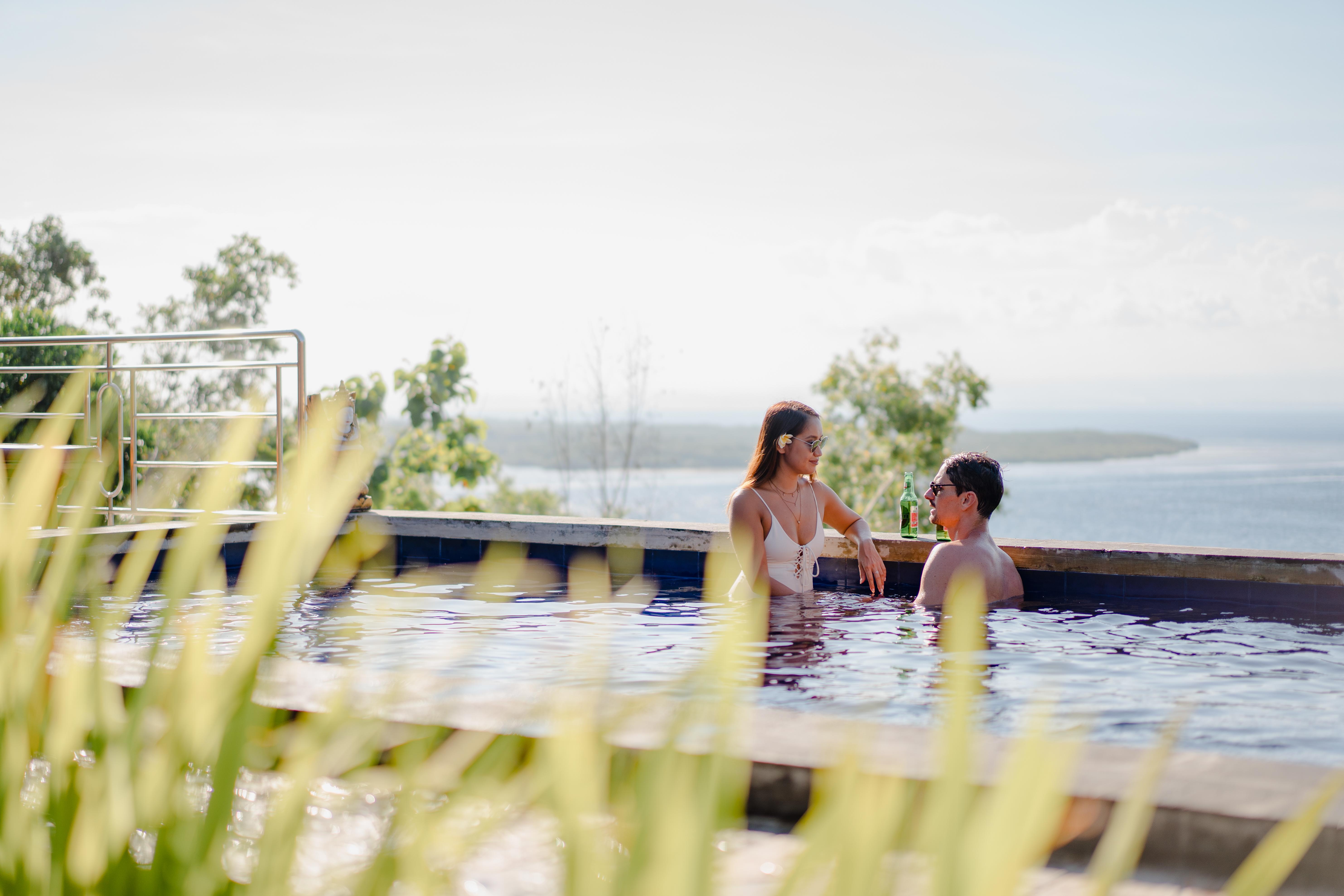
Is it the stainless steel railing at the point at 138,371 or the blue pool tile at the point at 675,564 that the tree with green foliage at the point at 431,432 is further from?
the blue pool tile at the point at 675,564

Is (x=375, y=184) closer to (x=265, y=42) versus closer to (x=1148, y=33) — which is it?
(x=265, y=42)

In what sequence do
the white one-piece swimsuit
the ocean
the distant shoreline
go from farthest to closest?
the ocean → the distant shoreline → the white one-piece swimsuit

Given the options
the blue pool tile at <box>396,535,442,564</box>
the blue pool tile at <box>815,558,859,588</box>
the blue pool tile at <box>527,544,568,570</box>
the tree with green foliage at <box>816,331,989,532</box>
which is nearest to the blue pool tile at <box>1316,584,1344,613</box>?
the blue pool tile at <box>815,558,859,588</box>

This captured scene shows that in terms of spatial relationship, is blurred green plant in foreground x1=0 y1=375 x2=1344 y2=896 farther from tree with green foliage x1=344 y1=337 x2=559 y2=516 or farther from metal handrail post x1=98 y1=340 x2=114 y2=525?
tree with green foliage x1=344 y1=337 x2=559 y2=516

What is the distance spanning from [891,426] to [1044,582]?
14644 mm

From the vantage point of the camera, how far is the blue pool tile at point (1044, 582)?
19.2ft

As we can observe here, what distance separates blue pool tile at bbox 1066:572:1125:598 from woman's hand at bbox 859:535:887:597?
3.42ft

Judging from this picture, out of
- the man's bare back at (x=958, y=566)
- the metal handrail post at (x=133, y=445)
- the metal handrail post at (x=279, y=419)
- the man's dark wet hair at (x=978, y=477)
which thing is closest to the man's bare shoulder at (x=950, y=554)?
the man's bare back at (x=958, y=566)

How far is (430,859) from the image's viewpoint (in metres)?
1.00

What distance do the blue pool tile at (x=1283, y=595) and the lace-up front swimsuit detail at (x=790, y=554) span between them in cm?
200

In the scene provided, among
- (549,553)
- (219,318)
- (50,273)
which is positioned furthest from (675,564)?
(50,273)

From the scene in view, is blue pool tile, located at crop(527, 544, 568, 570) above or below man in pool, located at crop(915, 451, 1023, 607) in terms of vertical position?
below

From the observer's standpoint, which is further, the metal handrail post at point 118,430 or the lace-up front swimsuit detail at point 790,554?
the metal handrail post at point 118,430

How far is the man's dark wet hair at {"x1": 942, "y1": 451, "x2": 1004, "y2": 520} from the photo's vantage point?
4.88 metres
